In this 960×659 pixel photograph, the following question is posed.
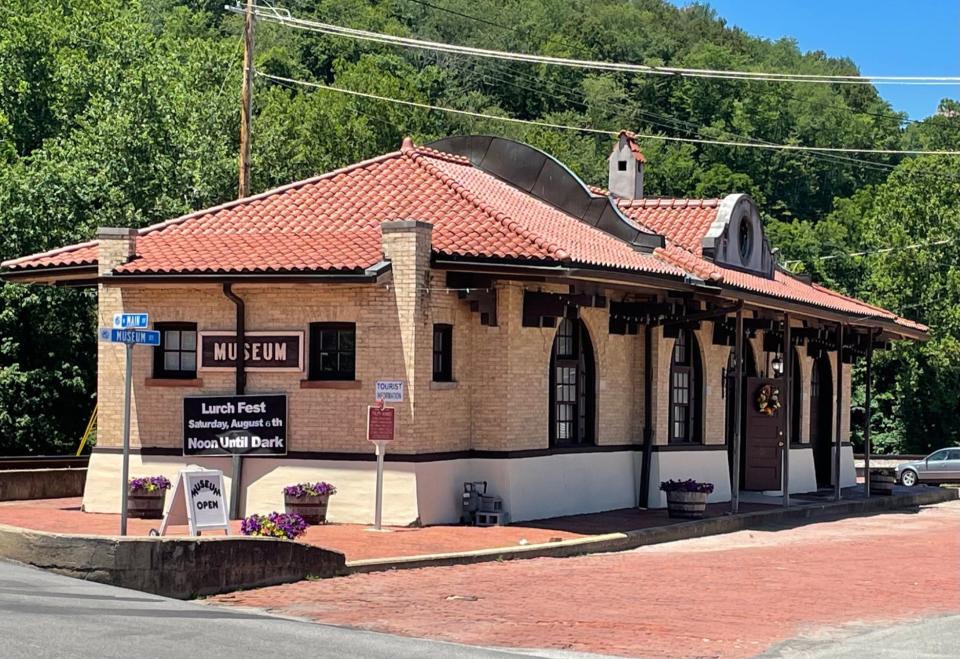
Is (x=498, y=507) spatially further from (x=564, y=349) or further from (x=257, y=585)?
(x=257, y=585)

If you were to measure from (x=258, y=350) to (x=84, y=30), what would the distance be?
36.1 m

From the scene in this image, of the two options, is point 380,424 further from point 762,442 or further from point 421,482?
point 762,442

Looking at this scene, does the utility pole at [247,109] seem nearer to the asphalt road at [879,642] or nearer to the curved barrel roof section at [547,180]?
the curved barrel roof section at [547,180]

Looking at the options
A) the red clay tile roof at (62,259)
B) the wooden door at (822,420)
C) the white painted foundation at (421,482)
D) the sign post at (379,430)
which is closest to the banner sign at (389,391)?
the sign post at (379,430)

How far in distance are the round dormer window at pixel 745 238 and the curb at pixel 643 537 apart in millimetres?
5515

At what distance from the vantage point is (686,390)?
2909 cm

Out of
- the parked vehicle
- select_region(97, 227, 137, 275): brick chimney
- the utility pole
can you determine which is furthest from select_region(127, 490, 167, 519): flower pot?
the parked vehicle

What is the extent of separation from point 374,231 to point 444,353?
2.32 m

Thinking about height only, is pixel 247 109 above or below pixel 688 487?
above

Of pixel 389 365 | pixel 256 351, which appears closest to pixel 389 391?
pixel 389 365

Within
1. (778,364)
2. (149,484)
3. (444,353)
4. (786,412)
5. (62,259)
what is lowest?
(149,484)

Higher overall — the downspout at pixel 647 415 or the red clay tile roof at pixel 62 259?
the red clay tile roof at pixel 62 259

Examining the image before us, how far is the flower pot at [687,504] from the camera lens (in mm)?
24688

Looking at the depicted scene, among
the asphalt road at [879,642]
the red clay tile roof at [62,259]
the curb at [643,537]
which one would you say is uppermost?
the red clay tile roof at [62,259]
